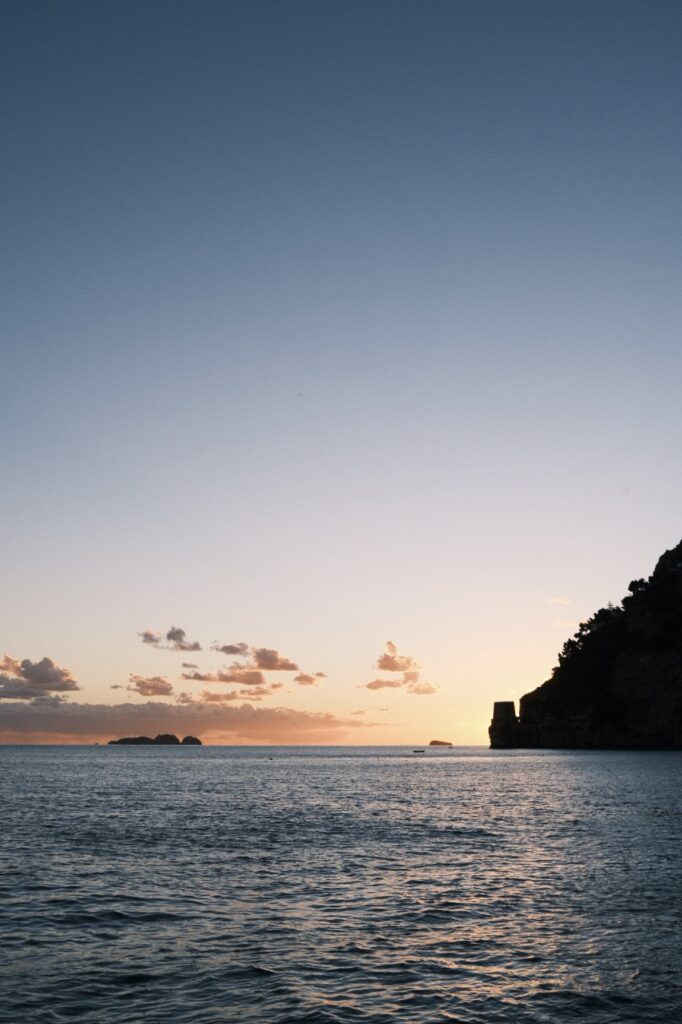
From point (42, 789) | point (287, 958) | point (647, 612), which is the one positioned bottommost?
point (42, 789)

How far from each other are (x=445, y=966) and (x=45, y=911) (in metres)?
15.0

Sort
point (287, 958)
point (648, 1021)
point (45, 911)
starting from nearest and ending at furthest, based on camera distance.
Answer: point (648, 1021) → point (287, 958) → point (45, 911)

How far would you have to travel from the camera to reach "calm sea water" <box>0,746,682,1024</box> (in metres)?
18.8

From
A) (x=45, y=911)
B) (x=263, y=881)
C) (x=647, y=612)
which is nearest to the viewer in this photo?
(x=45, y=911)

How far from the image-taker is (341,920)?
27141 millimetres

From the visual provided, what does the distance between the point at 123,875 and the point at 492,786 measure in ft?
240

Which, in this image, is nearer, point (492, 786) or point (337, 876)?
point (337, 876)

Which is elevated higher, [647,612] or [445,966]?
[647,612]

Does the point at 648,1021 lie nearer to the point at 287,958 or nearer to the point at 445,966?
the point at 445,966

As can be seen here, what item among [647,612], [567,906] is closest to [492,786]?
[567,906]

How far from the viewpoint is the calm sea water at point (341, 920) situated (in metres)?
18.8

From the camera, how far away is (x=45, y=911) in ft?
94.1

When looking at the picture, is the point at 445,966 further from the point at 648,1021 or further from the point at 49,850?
the point at 49,850

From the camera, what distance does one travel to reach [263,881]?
34.4 metres
